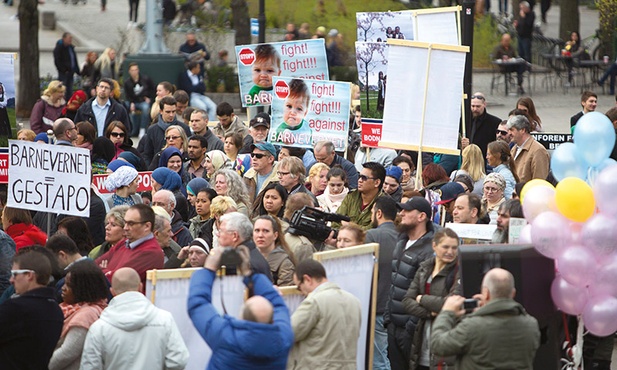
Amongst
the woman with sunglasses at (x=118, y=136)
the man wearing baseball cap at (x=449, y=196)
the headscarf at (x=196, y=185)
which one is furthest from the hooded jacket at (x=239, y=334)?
the woman with sunglasses at (x=118, y=136)

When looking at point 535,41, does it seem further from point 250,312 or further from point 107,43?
point 250,312

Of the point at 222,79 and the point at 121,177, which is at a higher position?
the point at 222,79

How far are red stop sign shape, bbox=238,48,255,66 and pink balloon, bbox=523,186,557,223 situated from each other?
7.41 meters

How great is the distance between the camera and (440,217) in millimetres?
11500

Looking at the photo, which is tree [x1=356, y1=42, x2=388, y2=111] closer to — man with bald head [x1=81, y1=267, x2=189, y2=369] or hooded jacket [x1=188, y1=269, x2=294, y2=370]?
man with bald head [x1=81, y1=267, x2=189, y2=369]

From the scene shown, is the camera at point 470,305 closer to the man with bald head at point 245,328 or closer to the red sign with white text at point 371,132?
the man with bald head at point 245,328

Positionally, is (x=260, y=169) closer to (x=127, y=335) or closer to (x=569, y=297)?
(x=569, y=297)

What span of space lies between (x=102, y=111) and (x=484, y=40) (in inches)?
725

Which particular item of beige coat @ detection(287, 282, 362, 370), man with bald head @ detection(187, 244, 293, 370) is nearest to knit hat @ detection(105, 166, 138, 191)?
beige coat @ detection(287, 282, 362, 370)

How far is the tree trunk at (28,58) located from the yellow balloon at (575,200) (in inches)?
705

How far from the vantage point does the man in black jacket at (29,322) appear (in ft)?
24.1

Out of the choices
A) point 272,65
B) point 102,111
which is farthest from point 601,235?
point 102,111

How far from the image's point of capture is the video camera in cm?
953

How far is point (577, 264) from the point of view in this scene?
8109 mm
